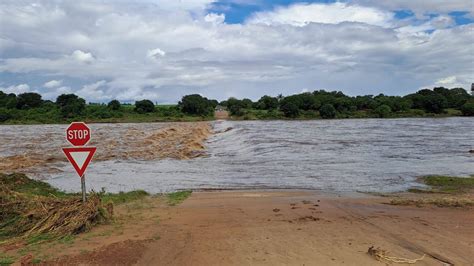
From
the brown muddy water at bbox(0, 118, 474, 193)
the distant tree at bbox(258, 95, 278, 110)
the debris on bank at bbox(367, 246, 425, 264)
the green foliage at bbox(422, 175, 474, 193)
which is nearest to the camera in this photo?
the debris on bank at bbox(367, 246, 425, 264)

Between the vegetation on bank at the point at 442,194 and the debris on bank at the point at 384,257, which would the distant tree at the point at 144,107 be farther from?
the debris on bank at the point at 384,257

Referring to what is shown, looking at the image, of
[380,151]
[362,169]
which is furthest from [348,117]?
[362,169]

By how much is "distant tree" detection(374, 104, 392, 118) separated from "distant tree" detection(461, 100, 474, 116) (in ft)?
41.8

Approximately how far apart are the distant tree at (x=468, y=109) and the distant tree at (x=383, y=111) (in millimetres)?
12733

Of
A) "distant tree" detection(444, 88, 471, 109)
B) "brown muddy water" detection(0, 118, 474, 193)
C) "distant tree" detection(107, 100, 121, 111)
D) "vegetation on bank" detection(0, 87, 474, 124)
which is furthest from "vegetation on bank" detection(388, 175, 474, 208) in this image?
"distant tree" detection(107, 100, 121, 111)

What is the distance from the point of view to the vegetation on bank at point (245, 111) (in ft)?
280

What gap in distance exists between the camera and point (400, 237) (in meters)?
7.32

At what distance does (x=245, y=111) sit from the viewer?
96.9m

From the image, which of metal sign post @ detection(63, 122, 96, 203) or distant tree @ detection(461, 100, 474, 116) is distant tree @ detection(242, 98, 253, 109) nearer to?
distant tree @ detection(461, 100, 474, 116)

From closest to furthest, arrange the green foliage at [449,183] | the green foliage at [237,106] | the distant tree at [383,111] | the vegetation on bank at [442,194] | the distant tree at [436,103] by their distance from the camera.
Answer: the vegetation on bank at [442,194]
the green foliage at [449,183]
the distant tree at [436,103]
the distant tree at [383,111]
the green foliage at [237,106]

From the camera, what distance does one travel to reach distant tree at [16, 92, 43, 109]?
96.8m

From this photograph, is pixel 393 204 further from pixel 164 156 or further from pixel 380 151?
pixel 164 156

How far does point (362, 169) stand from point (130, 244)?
42.3ft

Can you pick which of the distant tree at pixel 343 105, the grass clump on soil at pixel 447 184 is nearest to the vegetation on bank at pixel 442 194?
the grass clump on soil at pixel 447 184
